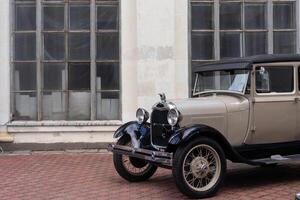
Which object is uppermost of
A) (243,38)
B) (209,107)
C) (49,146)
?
(243,38)

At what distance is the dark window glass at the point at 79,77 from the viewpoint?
1216 cm

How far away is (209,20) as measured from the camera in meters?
12.3

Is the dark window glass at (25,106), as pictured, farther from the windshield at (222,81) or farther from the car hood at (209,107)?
the car hood at (209,107)

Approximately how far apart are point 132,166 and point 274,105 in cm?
233

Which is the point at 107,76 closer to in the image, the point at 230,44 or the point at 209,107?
the point at 230,44

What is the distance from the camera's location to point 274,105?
838 centimetres

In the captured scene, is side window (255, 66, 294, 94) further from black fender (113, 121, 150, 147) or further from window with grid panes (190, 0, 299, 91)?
window with grid panes (190, 0, 299, 91)

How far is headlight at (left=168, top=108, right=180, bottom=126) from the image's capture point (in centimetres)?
775

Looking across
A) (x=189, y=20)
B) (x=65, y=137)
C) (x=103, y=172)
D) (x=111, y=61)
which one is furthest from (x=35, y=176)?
(x=189, y=20)

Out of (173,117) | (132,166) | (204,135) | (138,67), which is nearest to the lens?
(204,135)

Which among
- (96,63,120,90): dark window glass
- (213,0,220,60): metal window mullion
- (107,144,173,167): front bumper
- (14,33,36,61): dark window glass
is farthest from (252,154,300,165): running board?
(14,33,36,61): dark window glass

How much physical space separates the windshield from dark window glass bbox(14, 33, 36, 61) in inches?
172

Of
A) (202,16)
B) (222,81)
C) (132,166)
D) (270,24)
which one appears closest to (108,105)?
(202,16)

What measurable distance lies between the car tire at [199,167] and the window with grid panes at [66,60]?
478 cm
